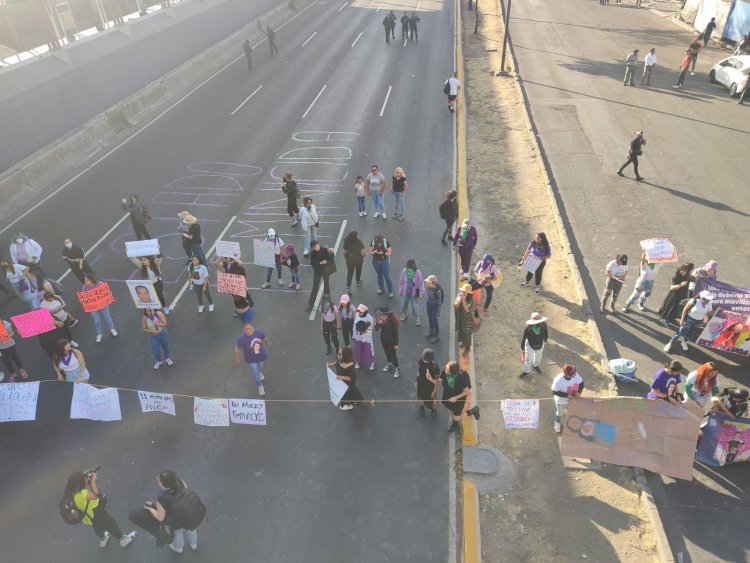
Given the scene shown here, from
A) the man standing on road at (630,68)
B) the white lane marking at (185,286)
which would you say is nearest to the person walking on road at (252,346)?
the white lane marking at (185,286)

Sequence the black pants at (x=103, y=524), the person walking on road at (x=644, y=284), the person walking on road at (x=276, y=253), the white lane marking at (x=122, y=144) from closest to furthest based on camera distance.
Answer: the black pants at (x=103, y=524), the person walking on road at (x=644, y=284), the person walking on road at (x=276, y=253), the white lane marking at (x=122, y=144)

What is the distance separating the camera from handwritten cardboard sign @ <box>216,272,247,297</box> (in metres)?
11.7

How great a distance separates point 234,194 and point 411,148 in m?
7.27

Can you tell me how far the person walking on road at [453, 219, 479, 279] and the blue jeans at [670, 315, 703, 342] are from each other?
15.6 feet

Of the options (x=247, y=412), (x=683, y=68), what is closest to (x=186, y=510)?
(x=247, y=412)

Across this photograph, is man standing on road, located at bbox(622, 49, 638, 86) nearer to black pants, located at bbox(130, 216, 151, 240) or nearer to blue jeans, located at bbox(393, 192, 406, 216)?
blue jeans, located at bbox(393, 192, 406, 216)

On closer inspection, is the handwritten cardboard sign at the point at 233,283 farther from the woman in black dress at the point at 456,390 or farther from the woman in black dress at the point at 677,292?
the woman in black dress at the point at 677,292

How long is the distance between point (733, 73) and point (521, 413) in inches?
958

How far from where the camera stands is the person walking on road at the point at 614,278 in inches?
462

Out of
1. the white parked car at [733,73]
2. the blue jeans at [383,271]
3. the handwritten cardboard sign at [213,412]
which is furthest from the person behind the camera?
the white parked car at [733,73]

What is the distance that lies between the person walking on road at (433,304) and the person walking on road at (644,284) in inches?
181

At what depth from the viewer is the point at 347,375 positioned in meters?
9.66

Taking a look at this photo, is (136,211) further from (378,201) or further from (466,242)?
(466,242)

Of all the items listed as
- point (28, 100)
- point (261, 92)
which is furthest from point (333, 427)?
point (261, 92)
